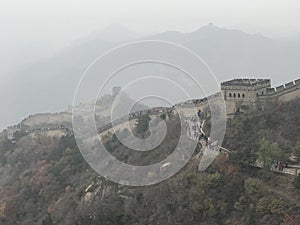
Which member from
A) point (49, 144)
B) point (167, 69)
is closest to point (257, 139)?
point (167, 69)

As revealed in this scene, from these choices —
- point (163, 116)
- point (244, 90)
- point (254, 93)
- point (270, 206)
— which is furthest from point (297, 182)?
point (163, 116)

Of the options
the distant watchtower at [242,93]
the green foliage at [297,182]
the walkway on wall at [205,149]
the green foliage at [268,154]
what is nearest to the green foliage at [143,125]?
the walkway on wall at [205,149]

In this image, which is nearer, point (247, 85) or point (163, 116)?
point (247, 85)

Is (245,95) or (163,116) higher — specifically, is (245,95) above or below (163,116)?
above

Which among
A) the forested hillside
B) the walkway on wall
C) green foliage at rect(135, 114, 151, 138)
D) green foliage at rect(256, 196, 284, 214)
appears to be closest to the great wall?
the forested hillside

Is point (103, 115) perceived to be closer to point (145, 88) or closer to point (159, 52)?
point (159, 52)

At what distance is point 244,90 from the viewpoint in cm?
2025

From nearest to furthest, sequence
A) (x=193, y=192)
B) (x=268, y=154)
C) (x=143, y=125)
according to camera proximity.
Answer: (x=268, y=154)
(x=193, y=192)
(x=143, y=125)

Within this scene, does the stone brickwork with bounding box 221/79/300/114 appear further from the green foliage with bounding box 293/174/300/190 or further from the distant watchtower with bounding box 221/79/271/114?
the green foliage with bounding box 293/174/300/190

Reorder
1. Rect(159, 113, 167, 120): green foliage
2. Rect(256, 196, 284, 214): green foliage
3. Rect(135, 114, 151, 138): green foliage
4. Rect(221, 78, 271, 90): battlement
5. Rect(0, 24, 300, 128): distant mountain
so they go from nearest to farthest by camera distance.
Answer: Rect(256, 196, 284, 214): green foliage, Rect(221, 78, 271, 90): battlement, Rect(135, 114, 151, 138): green foliage, Rect(159, 113, 167, 120): green foliage, Rect(0, 24, 300, 128): distant mountain

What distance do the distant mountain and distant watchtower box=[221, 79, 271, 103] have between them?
182 feet

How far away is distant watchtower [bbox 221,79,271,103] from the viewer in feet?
66.2

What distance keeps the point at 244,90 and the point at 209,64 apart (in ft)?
205

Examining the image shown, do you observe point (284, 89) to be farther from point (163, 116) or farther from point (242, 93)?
point (163, 116)
